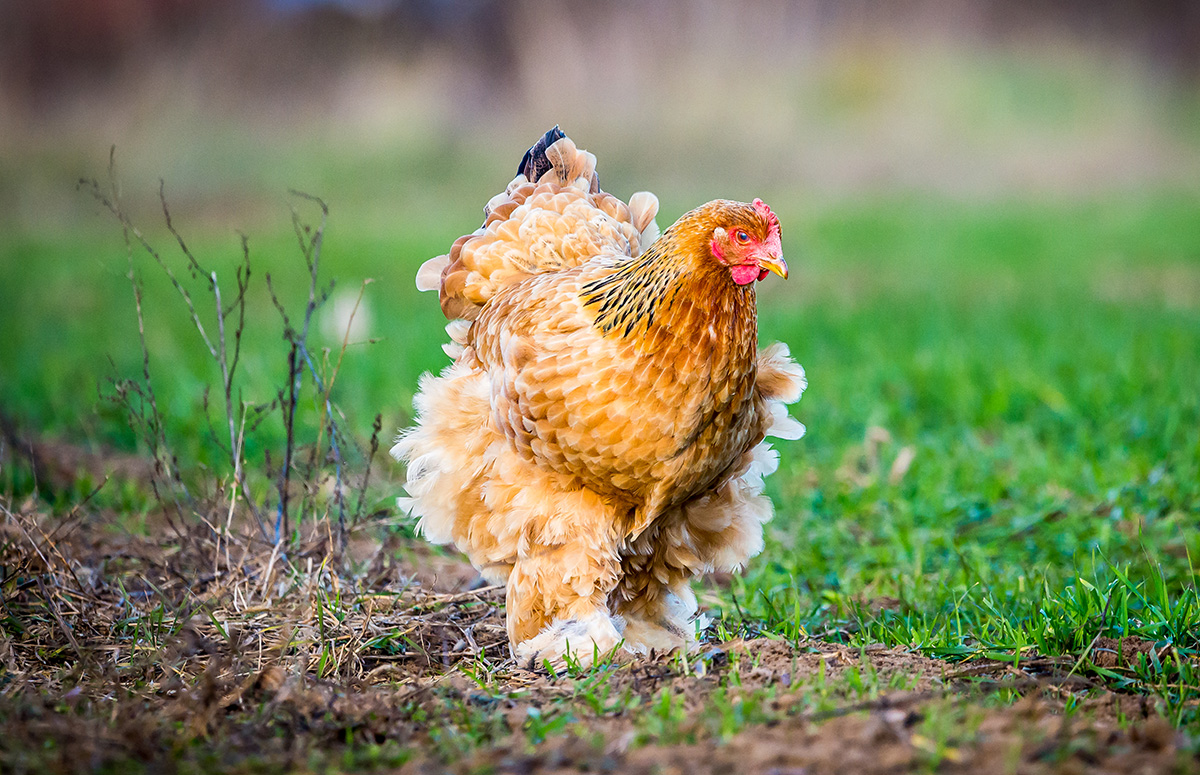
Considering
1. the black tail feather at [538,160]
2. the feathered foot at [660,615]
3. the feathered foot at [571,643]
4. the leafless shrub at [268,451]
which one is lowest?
the feathered foot at [660,615]

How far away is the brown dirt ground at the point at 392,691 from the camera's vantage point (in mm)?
2037

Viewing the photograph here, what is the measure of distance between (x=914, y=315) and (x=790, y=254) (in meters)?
3.04

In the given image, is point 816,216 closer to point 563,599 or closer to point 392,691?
point 563,599

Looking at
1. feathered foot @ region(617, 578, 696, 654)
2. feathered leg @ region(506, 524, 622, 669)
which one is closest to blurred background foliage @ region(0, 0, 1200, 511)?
feathered foot @ region(617, 578, 696, 654)

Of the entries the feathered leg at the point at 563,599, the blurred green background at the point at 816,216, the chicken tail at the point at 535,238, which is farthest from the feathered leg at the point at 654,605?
the chicken tail at the point at 535,238

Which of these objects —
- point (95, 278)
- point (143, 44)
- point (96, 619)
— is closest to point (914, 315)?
point (96, 619)

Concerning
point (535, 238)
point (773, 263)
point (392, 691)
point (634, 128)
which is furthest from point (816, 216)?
point (392, 691)

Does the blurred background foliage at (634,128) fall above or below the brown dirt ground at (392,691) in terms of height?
above

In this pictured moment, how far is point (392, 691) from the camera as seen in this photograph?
8.61 ft

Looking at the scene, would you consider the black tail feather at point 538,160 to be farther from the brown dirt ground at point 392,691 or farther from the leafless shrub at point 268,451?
the brown dirt ground at point 392,691

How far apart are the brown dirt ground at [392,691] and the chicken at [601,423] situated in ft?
1.10

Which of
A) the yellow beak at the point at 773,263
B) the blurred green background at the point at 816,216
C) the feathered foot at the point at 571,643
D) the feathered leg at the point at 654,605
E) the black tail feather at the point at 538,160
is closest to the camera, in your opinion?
the yellow beak at the point at 773,263

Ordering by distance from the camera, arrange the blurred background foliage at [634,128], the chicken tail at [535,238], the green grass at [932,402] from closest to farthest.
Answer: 1. the green grass at [932,402]
2. the chicken tail at [535,238]
3. the blurred background foliage at [634,128]

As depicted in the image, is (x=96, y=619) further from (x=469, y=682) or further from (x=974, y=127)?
(x=974, y=127)
